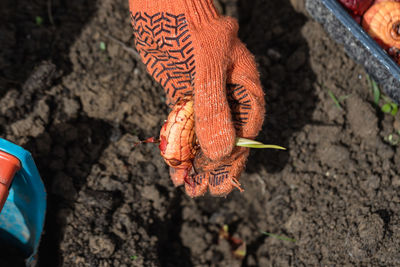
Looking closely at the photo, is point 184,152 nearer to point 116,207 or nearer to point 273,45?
point 116,207

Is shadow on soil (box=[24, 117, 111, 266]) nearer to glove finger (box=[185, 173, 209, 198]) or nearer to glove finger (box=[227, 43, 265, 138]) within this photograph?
glove finger (box=[185, 173, 209, 198])

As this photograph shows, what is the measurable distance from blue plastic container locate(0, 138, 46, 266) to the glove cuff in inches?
37.6

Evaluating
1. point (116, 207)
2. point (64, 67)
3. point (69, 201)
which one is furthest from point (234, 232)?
point (64, 67)

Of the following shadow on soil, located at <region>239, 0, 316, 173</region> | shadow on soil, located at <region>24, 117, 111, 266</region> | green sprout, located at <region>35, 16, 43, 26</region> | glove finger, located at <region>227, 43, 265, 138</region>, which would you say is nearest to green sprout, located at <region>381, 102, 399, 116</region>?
shadow on soil, located at <region>239, 0, 316, 173</region>

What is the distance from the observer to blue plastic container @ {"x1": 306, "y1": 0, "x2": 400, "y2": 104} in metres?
2.44

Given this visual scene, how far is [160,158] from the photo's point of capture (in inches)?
102

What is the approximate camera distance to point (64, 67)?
2742 millimetres

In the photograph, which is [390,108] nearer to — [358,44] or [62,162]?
[358,44]

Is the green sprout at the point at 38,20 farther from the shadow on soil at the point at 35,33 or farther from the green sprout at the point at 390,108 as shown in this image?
the green sprout at the point at 390,108

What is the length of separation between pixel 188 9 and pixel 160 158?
1.01 meters

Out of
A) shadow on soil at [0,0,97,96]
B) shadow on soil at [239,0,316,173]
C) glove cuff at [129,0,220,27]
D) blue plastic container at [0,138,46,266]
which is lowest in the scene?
blue plastic container at [0,138,46,266]

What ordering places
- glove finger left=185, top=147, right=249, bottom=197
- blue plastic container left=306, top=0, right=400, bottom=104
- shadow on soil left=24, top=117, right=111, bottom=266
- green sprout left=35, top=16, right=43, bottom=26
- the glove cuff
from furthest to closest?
Answer: green sprout left=35, top=16, right=43, bottom=26
blue plastic container left=306, top=0, right=400, bottom=104
shadow on soil left=24, top=117, right=111, bottom=266
glove finger left=185, top=147, right=249, bottom=197
the glove cuff

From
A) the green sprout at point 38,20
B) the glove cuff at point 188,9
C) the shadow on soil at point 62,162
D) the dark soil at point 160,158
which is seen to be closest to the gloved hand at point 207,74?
the glove cuff at point 188,9

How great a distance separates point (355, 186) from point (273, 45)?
116 cm
